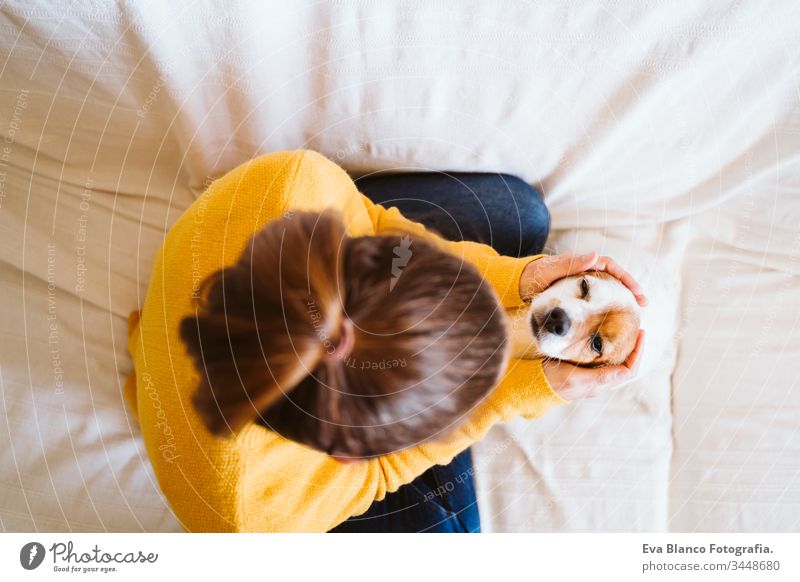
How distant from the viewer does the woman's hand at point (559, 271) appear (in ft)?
2.88

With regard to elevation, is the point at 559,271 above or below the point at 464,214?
below

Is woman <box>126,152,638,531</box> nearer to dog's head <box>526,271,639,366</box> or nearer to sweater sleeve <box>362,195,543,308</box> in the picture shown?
sweater sleeve <box>362,195,543,308</box>

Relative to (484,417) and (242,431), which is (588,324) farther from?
(242,431)

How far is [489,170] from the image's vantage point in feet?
3.22

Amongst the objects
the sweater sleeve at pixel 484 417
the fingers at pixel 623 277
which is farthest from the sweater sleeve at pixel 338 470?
the fingers at pixel 623 277

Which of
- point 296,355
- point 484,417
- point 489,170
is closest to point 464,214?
point 489,170

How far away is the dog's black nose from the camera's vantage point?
838 mm

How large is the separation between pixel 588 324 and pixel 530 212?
246 mm

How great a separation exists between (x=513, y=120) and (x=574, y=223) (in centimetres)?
28

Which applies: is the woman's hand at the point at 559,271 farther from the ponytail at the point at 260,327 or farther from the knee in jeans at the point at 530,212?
the ponytail at the point at 260,327

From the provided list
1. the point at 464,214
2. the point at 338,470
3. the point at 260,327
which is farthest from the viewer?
the point at 464,214

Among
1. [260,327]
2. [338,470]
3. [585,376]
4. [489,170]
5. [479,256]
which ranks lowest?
[338,470]

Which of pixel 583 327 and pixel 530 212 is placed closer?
pixel 583 327

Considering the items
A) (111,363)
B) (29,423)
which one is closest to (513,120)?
(111,363)
